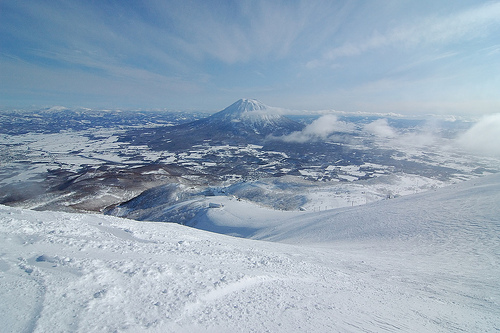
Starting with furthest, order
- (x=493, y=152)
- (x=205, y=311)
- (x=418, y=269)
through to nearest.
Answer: (x=493, y=152)
(x=418, y=269)
(x=205, y=311)

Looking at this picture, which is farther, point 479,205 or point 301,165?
point 301,165

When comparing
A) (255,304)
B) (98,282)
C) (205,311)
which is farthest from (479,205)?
(98,282)

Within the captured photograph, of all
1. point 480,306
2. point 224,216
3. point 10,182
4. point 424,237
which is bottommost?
point 10,182

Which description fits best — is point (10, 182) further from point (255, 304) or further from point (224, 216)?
point (255, 304)

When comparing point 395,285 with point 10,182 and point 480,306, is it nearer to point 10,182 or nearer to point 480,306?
point 480,306

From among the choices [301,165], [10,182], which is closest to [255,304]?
[10,182]

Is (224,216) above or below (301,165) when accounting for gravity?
above

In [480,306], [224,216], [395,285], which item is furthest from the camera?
[224,216]
